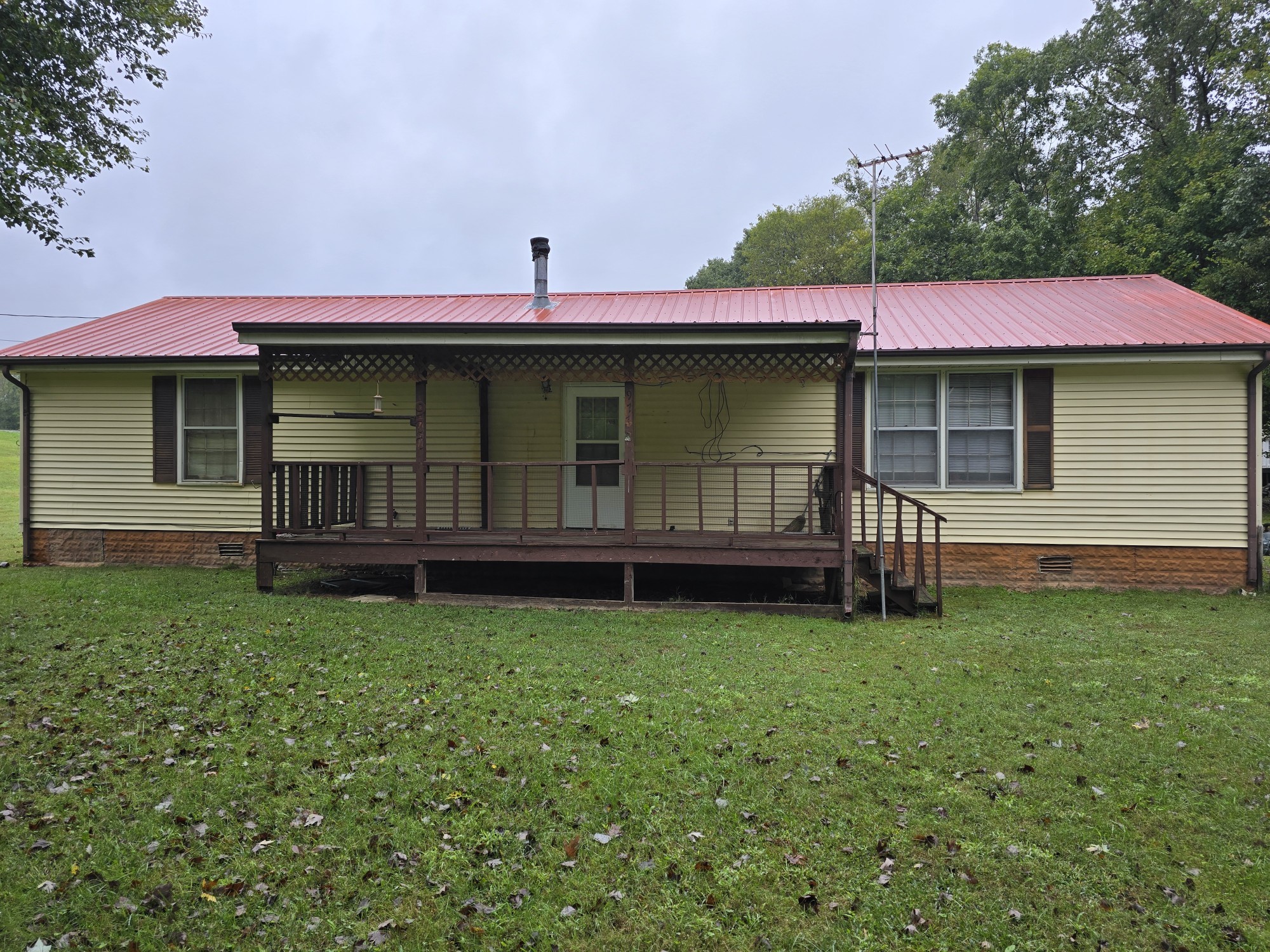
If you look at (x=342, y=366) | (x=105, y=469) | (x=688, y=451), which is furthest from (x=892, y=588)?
(x=105, y=469)

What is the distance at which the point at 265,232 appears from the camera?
357ft

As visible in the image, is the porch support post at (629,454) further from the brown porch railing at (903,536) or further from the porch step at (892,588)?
the porch step at (892,588)

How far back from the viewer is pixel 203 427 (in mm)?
11141

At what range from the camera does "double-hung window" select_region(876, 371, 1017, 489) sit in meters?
9.96

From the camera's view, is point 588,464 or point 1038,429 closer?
point 588,464

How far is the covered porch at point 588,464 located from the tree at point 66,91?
342cm

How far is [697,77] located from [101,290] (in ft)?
555

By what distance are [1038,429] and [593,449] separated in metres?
6.01

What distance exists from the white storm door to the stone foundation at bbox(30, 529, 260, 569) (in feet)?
15.8

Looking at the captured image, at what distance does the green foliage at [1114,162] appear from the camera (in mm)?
16484

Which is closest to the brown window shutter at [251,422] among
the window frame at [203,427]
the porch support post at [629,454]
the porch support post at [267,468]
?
the window frame at [203,427]

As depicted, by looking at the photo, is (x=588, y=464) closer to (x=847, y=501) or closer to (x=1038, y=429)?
(x=847, y=501)

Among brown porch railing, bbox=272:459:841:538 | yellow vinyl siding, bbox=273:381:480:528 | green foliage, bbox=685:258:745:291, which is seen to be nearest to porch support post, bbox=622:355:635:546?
brown porch railing, bbox=272:459:841:538

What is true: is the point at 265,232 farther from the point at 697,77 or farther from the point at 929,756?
the point at 929,756
